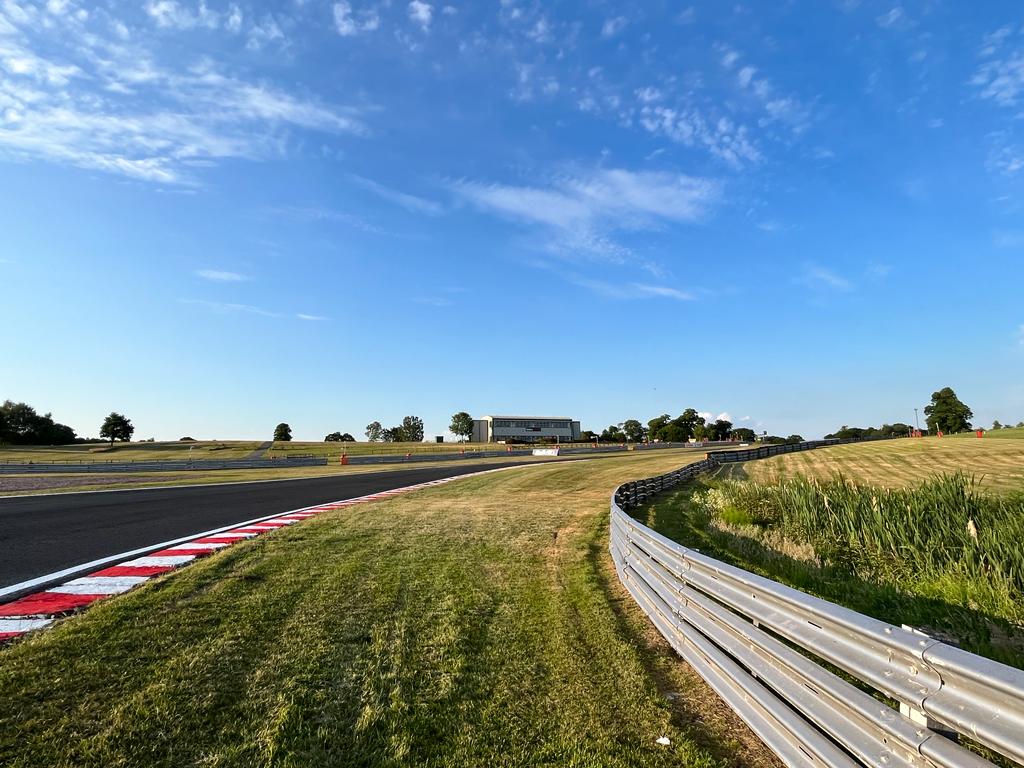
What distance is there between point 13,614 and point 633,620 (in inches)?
258

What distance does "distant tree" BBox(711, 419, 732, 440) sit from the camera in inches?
6673

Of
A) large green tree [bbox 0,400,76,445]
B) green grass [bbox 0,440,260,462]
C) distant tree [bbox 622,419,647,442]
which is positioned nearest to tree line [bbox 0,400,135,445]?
large green tree [bbox 0,400,76,445]

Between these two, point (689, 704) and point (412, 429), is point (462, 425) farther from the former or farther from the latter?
point (689, 704)

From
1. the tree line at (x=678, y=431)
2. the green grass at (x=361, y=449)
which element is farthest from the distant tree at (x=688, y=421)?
the green grass at (x=361, y=449)

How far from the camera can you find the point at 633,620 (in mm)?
6137

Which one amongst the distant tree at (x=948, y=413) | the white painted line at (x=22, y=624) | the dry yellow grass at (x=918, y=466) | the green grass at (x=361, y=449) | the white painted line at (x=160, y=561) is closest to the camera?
the white painted line at (x=22, y=624)

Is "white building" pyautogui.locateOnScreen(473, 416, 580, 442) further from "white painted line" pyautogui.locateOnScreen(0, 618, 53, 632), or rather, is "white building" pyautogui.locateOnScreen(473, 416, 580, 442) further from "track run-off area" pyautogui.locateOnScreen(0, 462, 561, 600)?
"white painted line" pyautogui.locateOnScreen(0, 618, 53, 632)

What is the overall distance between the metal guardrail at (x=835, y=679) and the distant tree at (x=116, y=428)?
128170 mm

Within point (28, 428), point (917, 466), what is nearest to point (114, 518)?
point (917, 466)

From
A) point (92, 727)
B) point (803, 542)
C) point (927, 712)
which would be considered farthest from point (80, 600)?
point (803, 542)

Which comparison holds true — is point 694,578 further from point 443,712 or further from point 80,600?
point 80,600

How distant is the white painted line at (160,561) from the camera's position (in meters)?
8.09

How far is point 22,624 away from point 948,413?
16880 cm

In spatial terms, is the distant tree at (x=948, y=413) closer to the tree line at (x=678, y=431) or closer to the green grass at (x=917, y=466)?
the tree line at (x=678, y=431)
